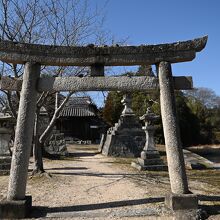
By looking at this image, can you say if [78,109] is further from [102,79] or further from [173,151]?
[173,151]

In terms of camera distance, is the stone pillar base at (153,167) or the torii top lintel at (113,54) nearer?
the torii top lintel at (113,54)

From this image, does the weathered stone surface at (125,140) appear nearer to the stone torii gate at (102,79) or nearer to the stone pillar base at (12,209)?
the stone torii gate at (102,79)

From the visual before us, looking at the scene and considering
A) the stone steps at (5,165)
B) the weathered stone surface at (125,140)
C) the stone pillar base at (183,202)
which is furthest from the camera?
the weathered stone surface at (125,140)

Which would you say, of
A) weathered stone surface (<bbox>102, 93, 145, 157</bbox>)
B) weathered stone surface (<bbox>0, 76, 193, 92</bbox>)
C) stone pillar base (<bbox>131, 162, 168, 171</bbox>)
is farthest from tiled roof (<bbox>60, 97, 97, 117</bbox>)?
weathered stone surface (<bbox>0, 76, 193, 92</bbox>)

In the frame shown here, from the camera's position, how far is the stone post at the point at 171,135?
19.8 feet

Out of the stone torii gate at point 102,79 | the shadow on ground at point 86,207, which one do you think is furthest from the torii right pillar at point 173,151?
the shadow on ground at point 86,207

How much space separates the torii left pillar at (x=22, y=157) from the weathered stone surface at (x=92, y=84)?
266mm

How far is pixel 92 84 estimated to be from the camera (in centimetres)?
646

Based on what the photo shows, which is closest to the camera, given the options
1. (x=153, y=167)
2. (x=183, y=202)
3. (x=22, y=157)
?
(x=183, y=202)

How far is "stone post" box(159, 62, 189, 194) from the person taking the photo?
19.8ft

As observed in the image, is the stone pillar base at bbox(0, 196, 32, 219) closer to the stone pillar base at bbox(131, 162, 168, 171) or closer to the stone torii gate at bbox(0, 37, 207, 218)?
the stone torii gate at bbox(0, 37, 207, 218)

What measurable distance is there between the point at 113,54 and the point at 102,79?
2.12ft

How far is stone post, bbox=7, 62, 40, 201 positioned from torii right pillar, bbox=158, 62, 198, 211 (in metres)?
2.95

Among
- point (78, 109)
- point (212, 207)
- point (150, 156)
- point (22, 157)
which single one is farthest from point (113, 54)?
point (78, 109)
